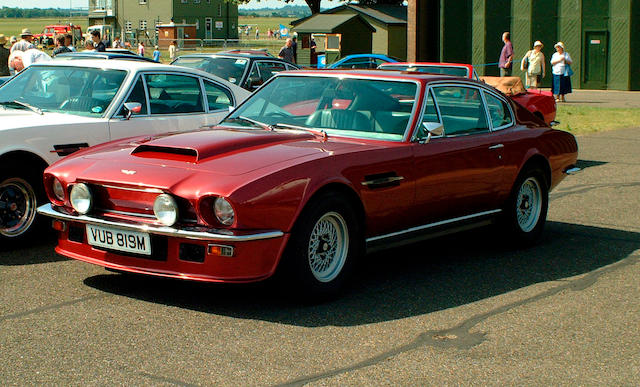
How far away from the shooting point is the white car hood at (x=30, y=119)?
7359 mm

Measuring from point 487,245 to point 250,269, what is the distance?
123 inches

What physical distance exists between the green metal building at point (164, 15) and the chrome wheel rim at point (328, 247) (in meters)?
88.6

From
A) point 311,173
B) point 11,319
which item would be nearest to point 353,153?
point 311,173

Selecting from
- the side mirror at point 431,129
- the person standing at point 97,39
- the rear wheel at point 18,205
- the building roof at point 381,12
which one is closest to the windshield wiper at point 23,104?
the rear wheel at point 18,205

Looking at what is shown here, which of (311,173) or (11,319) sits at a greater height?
(311,173)

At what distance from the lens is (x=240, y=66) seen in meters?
14.6

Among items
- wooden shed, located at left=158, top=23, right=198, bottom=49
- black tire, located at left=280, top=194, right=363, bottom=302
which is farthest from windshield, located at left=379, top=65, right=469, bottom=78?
wooden shed, located at left=158, top=23, right=198, bottom=49

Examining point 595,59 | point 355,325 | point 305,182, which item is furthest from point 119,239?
point 595,59

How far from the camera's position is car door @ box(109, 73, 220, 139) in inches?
319

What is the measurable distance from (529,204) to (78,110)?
3971 mm

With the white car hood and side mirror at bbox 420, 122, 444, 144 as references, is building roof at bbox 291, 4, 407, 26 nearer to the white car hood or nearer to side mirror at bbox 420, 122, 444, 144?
the white car hood

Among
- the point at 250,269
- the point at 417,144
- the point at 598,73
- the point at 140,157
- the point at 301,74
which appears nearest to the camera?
the point at 250,269

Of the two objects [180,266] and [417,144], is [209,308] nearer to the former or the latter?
[180,266]

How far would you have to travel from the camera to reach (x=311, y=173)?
18.3ft
